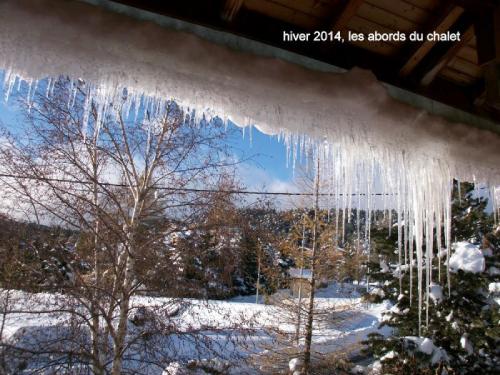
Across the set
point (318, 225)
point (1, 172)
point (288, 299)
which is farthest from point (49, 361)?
point (318, 225)

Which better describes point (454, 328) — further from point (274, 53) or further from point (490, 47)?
point (274, 53)

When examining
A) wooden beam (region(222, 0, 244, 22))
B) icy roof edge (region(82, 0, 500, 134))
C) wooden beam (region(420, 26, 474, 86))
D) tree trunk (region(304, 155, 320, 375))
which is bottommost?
tree trunk (region(304, 155, 320, 375))

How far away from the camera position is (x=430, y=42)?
1612 mm

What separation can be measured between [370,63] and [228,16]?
0.70 m

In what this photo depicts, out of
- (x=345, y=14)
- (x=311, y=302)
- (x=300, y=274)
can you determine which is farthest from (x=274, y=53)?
(x=300, y=274)

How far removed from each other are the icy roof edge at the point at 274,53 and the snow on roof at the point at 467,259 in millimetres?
4542

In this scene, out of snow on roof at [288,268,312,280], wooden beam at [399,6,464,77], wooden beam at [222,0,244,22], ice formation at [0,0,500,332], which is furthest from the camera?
snow on roof at [288,268,312,280]

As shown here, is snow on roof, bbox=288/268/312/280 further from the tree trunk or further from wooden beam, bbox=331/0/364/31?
wooden beam, bbox=331/0/364/31

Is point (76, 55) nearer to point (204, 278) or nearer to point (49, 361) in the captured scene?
point (49, 361)

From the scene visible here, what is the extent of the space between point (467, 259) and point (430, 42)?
17.2ft

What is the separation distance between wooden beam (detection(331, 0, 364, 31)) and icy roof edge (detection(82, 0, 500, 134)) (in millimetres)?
155

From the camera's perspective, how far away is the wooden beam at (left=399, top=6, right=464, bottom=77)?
1.53 m

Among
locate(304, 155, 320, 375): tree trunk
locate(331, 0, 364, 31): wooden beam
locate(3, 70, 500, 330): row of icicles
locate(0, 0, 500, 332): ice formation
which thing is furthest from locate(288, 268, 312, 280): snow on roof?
locate(331, 0, 364, 31): wooden beam

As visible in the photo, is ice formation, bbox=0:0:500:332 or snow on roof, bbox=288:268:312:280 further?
snow on roof, bbox=288:268:312:280
